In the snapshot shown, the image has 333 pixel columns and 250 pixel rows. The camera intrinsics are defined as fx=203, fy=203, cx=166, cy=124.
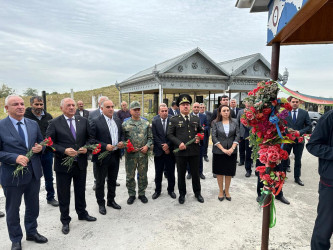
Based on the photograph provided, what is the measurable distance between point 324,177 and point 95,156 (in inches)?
136

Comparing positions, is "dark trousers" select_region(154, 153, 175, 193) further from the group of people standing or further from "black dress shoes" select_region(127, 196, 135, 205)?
"black dress shoes" select_region(127, 196, 135, 205)

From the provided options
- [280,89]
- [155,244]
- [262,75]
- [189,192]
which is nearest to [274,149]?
[280,89]

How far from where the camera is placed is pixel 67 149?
312 cm

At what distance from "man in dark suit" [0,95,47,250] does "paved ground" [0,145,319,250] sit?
0.31 metres

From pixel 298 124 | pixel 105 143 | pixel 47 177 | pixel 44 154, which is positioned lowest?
pixel 47 177

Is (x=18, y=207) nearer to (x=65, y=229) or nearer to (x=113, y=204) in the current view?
(x=65, y=229)

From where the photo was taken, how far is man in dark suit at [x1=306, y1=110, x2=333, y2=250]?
2230 millimetres

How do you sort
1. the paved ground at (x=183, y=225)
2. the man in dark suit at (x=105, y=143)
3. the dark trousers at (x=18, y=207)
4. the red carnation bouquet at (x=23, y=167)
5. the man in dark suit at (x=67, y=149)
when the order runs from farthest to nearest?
the man in dark suit at (x=105, y=143) < the man in dark suit at (x=67, y=149) < the paved ground at (x=183, y=225) < the dark trousers at (x=18, y=207) < the red carnation bouquet at (x=23, y=167)

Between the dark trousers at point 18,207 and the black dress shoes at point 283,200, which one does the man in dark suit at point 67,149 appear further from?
the black dress shoes at point 283,200

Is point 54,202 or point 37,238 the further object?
point 54,202

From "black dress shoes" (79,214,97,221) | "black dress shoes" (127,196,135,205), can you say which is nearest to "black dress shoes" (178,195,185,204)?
"black dress shoes" (127,196,135,205)

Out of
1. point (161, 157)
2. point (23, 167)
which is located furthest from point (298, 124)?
point (23, 167)

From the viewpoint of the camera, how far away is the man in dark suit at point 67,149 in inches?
126

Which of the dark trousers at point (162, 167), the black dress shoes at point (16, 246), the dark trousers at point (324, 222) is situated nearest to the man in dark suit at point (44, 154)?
the black dress shoes at point (16, 246)
